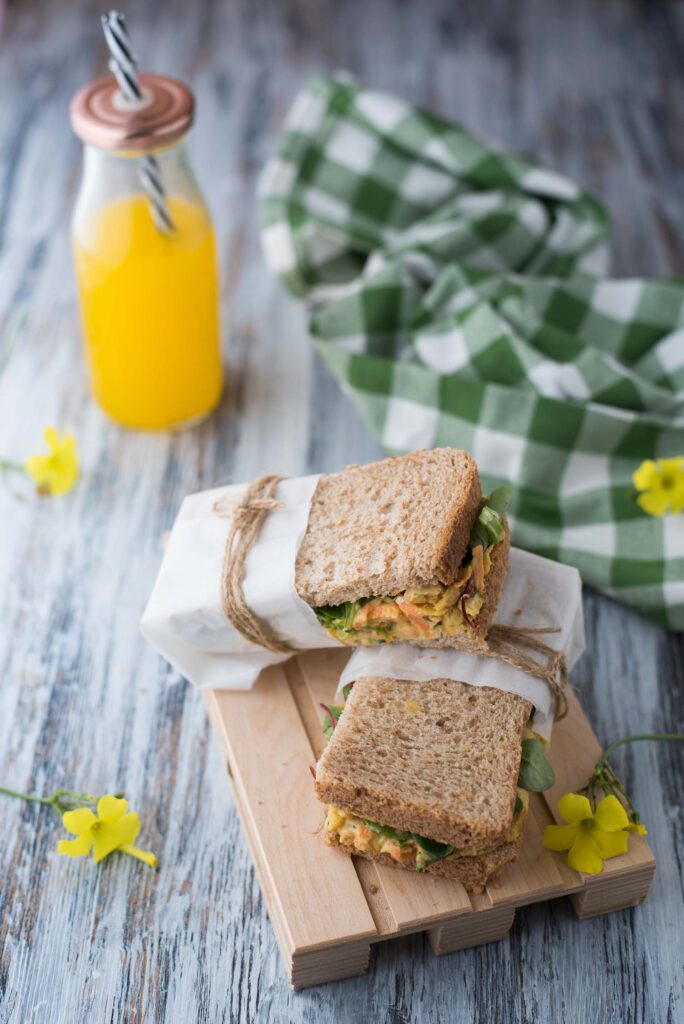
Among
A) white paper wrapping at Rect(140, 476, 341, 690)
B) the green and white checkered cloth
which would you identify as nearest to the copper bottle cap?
A: the green and white checkered cloth

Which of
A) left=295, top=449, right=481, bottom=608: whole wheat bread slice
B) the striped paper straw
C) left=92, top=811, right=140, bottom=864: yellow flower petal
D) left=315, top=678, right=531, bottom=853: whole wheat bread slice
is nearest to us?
left=315, top=678, right=531, bottom=853: whole wheat bread slice

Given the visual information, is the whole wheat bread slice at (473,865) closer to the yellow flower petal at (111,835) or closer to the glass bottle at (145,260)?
the yellow flower petal at (111,835)

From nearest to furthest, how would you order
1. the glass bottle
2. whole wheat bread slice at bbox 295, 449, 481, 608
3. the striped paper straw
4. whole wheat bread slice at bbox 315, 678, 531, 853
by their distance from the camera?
whole wheat bread slice at bbox 315, 678, 531, 853 → whole wheat bread slice at bbox 295, 449, 481, 608 → the striped paper straw → the glass bottle

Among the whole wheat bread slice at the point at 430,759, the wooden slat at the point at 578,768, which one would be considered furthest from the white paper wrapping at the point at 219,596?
the wooden slat at the point at 578,768

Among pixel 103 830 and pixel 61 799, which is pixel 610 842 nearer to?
pixel 103 830

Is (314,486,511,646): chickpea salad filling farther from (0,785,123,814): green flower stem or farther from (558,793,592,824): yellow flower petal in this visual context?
(0,785,123,814): green flower stem

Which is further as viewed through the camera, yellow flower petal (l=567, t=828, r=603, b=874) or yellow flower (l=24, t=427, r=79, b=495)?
yellow flower (l=24, t=427, r=79, b=495)
